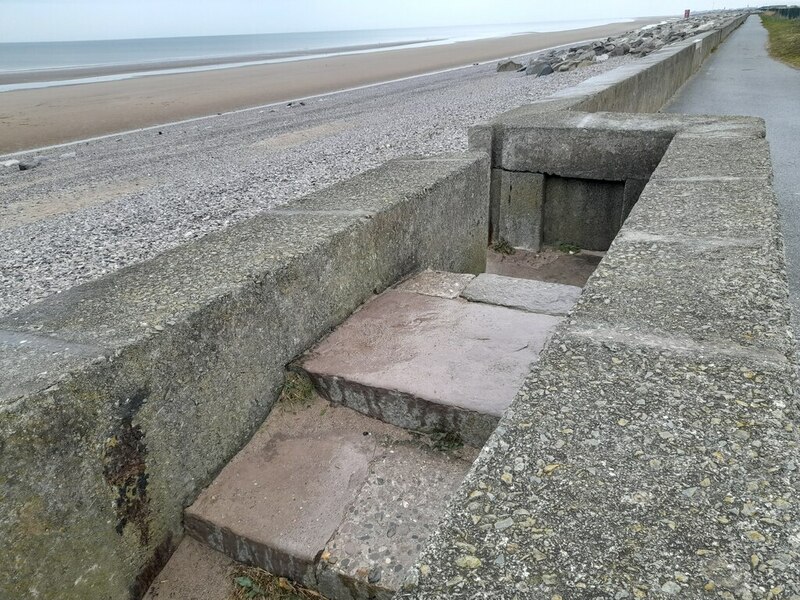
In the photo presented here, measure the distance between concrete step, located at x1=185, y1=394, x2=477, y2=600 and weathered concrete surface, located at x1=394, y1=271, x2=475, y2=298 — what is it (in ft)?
3.29

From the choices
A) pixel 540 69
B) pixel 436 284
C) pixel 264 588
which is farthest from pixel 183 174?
pixel 540 69

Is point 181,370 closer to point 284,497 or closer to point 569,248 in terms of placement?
point 284,497

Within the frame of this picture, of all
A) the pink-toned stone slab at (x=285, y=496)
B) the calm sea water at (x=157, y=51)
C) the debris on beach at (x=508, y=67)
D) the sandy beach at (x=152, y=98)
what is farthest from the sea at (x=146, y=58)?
the pink-toned stone slab at (x=285, y=496)

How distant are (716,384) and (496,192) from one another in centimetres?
410

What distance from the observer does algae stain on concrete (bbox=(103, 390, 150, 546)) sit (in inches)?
72.2

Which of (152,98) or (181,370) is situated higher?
(181,370)

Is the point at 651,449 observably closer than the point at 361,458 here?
Yes

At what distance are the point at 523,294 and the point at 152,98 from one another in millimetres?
28387

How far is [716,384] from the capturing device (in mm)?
1554

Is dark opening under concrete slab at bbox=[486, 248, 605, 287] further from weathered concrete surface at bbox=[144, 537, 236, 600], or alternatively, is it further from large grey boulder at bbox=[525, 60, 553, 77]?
large grey boulder at bbox=[525, 60, 553, 77]

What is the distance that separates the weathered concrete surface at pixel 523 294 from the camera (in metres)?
3.22

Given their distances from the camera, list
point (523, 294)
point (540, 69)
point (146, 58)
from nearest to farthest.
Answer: point (523, 294)
point (540, 69)
point (146, 58)

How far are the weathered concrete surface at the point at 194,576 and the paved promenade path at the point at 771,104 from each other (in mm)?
3125

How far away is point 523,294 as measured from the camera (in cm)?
340
